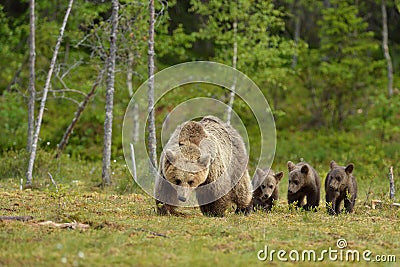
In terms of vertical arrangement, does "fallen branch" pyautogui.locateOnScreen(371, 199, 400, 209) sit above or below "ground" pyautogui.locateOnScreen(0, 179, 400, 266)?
below

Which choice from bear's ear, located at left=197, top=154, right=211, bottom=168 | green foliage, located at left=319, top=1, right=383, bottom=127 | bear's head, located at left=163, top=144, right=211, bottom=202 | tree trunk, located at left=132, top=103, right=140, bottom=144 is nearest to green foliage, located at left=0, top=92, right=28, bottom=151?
tree trunk, located at left=132, top=103, right=140, bottom=144

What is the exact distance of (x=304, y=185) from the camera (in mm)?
13852

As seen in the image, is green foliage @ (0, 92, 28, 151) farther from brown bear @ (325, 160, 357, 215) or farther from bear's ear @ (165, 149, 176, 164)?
bear's ear @ (165, 149, 176, 164)

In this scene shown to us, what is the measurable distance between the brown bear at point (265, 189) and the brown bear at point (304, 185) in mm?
388

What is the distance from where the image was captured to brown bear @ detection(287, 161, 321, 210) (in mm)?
13703

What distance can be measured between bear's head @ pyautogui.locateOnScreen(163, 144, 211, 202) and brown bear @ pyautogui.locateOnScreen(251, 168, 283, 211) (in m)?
3.16

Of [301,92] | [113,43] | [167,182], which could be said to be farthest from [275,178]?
[301,92]

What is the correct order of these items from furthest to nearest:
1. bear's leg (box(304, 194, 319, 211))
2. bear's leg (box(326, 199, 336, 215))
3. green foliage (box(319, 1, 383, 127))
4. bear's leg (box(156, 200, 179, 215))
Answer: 1. green foliage (box(319, 1, 383, 127))
2. bear's leg (box(304, 194, 319, 211))
3. bear's leg (box(326, 199, 336, 215))
4. bear's leg (box(156, 200, 179, 215))

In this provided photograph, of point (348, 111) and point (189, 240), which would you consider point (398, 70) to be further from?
point (189, 240)

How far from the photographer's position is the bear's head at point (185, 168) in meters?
10.5

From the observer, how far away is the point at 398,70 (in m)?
36.3

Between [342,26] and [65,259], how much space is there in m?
23.9

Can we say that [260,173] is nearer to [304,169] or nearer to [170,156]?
[304,169]

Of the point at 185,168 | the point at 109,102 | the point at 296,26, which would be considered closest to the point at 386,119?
the point at 296,26
